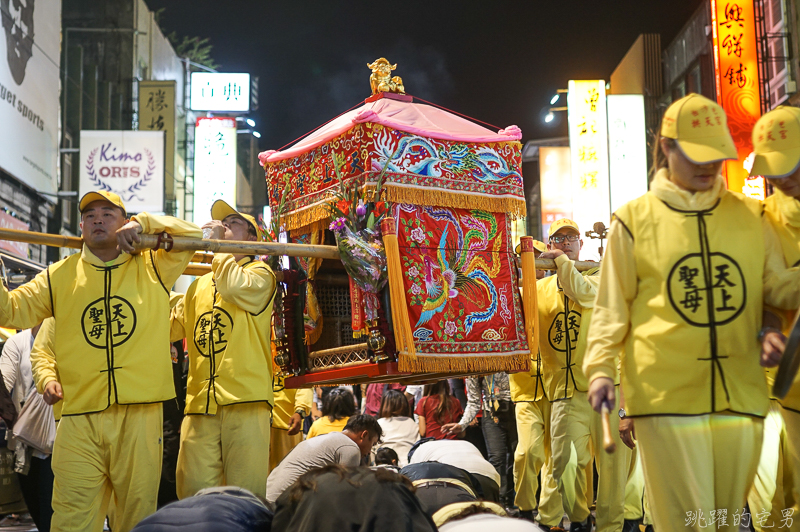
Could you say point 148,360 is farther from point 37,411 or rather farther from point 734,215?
point 734,215

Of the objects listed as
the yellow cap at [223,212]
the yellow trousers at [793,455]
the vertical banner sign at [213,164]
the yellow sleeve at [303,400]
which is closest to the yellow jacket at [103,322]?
the yellow cap at [223,212]

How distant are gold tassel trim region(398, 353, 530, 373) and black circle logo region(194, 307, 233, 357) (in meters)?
1.18

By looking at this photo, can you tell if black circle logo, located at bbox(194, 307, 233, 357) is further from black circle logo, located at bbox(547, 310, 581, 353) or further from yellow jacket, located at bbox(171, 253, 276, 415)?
black circle logo, located at bbox(547, 310, 581, 353)

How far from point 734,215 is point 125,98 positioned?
23579mm

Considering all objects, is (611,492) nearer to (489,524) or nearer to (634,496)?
(634,496)

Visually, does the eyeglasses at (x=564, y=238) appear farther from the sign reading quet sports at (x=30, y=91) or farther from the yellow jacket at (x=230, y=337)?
the sign reading quet sports at (x=30, y=91)

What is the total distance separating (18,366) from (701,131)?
596cm

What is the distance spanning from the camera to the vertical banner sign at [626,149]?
1827 cm

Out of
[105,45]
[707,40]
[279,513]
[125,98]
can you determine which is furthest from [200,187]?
[279,513]

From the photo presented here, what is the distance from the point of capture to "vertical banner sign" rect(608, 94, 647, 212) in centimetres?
1827

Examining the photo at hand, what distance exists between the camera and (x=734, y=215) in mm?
3439

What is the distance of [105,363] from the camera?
477 centimetres

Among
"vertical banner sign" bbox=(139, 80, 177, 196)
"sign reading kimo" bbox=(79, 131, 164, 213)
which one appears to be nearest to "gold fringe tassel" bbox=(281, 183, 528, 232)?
"sign reading kimo" bbox=(79, 131, 164, 213)

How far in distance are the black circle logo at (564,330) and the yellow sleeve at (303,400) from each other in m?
2.20
